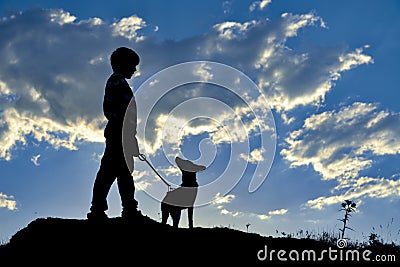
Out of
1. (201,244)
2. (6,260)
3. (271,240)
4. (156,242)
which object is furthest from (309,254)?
(6,260)

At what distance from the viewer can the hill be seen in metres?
7.26

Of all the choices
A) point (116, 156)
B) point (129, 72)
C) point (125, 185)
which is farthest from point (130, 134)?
point (129, 72)

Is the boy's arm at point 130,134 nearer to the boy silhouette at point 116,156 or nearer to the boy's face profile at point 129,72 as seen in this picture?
the boy silhouette at point 116,156

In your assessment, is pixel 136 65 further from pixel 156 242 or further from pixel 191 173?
pixel 156 242

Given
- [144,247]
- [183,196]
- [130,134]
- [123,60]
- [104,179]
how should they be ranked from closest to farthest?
1. [144,247]
2. [104,179]
3. [130,134]
4. [123,60]
5. [183,196]

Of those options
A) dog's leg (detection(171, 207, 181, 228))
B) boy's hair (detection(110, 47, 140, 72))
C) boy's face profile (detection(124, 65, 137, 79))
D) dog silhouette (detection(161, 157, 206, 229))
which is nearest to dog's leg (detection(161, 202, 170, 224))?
dog silhouette (detection(161, 157, 206, 229))

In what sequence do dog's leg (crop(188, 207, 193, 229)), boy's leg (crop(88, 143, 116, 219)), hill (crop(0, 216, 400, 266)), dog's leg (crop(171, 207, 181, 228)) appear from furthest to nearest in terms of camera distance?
dog's leg (crop(171, 207, 181, 228))
dog's leg (crop(188, 207, 193, 229))
boy's leg (crop(88, 143, 116, 219))
hill (crop(0, 216, 400, 266))

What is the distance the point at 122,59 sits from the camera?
8594mm

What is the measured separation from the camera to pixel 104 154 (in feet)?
27.5

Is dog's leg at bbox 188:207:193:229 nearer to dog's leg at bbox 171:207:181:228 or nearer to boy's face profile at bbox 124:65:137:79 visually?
dog's leg at bbox 171:207:181:228

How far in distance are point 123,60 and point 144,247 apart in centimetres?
344

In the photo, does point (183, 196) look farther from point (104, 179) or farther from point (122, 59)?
point (122, 59)

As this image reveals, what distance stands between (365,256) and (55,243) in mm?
5650

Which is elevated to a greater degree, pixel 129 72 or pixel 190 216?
pixel 129 72
